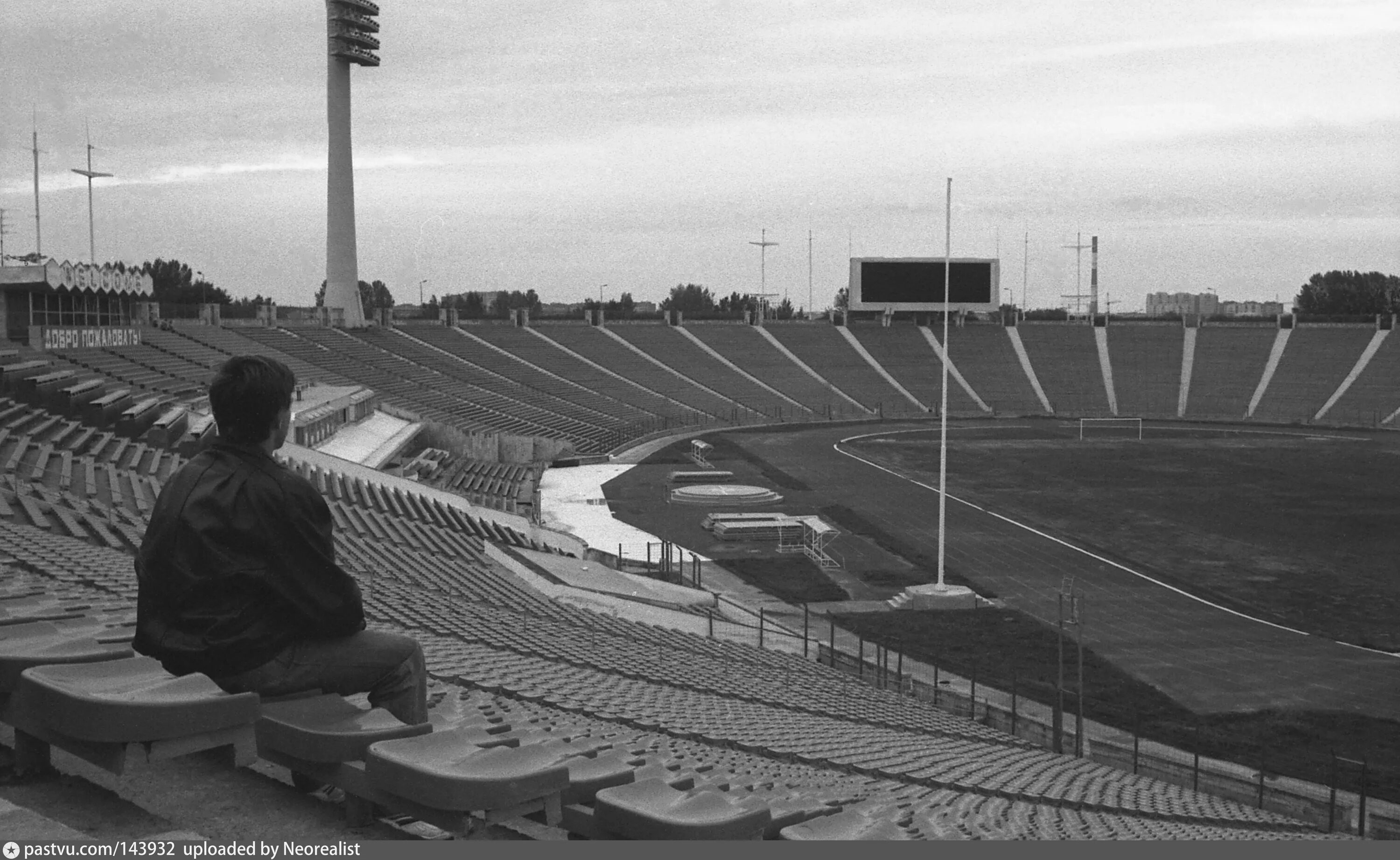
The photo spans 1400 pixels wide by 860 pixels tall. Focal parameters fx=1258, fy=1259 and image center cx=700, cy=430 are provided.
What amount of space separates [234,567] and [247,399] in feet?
1.98

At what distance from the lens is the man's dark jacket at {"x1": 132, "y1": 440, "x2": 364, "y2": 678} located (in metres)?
4.36

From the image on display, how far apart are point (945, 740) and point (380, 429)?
36.2 metres

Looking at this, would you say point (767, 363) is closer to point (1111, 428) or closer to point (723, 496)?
point (1111, 428)

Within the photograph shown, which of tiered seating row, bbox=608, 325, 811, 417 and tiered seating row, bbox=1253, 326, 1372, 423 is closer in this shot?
tiered seating row, bbox=1253, 326, 1372, 423

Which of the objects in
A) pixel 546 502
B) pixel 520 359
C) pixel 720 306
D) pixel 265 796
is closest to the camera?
pixel 265 796

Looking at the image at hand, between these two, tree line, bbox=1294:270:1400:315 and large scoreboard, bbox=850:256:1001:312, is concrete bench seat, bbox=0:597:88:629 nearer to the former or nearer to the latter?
large scoreboard, bbox=850:256:1001:312

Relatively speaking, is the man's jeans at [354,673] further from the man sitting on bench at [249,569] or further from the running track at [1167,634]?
the running track at [1167,634]

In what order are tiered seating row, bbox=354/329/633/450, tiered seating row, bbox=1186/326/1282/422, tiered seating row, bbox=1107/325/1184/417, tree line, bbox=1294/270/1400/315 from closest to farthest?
tiered seating row, bbox=354/329/633/450 < tiered seating row, bbox=1186/326/1282/422 < tiered seating row, bbox=1107/325/1184/417 < tree line, bbox=1294/270/1400/315

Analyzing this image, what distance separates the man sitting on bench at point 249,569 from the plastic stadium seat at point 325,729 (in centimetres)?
18

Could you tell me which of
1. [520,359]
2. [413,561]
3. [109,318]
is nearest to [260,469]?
[413,561]

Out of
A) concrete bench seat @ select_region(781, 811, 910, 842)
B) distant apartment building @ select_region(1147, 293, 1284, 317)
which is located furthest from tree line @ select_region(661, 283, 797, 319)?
concrete bench seat @ select_region(781, 811, 910, 842)

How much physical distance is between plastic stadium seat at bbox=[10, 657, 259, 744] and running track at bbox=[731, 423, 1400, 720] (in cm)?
1859

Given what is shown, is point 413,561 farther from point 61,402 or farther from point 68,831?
point 68,831

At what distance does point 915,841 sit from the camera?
155 inches
